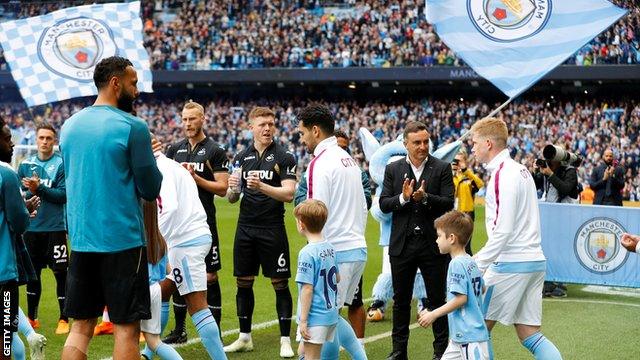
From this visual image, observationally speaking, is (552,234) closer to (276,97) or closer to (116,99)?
(116,99)

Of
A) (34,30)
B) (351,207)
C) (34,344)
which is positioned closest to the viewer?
(351,207)

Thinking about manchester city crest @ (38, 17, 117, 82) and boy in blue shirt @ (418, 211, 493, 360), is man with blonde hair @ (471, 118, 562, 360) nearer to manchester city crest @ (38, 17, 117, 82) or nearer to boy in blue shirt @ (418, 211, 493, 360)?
boy in blue shirt @ (418, 211, 493, 360)

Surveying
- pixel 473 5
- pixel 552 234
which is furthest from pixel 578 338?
pixel 473 5

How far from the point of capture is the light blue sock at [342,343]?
656cm

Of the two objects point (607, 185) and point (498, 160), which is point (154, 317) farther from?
point (607, 185)

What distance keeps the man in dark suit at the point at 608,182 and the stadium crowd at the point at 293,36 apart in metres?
20.7

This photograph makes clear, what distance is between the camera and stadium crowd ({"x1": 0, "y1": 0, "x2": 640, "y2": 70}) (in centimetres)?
3966

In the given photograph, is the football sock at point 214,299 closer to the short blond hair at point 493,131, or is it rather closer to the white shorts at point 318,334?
the white shorts at point 318,334

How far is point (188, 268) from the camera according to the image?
7.19 metres

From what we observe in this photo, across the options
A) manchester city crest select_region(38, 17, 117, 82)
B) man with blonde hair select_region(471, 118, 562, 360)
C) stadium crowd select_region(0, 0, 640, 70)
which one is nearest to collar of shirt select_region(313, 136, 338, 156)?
man with blonde hair select_region(471, 118, 562, 360)

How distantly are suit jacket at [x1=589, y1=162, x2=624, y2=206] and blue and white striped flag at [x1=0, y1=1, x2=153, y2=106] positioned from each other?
25.4 ft

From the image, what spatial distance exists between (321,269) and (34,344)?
2.36 meters

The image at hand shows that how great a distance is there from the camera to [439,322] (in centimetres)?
786
